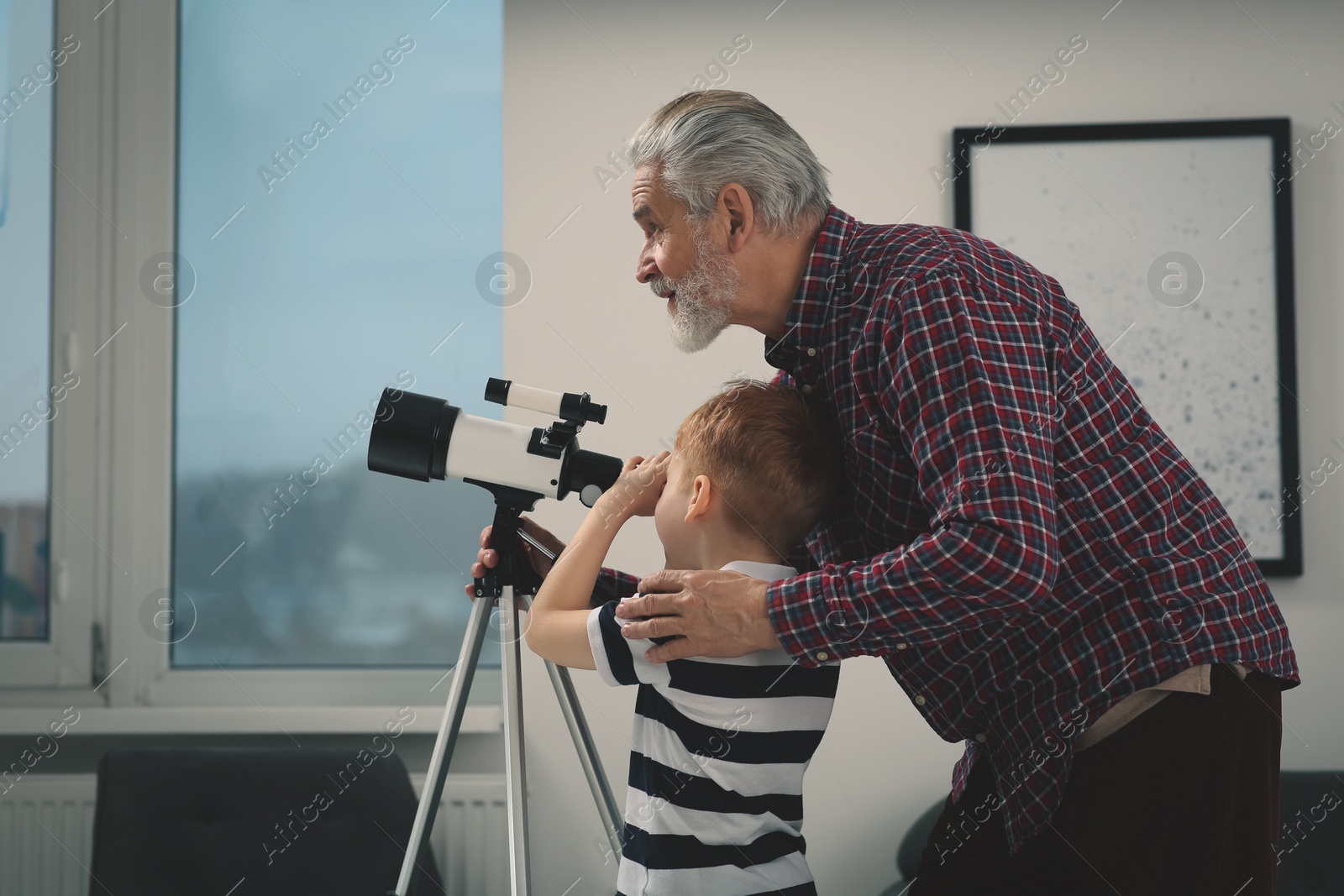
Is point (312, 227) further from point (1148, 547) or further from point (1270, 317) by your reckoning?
point (1270, 317)

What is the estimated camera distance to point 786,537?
1105 millimetres

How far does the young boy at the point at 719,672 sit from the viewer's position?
1.00 metres

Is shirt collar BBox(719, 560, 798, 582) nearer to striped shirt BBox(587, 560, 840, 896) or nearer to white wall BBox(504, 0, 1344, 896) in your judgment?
striped shirt BBox(587, 560, 840, 896)

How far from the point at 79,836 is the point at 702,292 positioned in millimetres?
1986

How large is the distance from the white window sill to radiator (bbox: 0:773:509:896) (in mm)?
115

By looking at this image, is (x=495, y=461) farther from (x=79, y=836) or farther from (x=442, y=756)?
(x=79, y=836)

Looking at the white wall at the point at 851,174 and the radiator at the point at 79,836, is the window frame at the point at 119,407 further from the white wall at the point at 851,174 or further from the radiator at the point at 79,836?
the white wall at the point at 851,174

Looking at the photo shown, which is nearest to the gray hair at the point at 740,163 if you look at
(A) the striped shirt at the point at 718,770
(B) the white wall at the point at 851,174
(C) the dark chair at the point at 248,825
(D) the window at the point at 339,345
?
(A) the striped shirt at the point at 718,770

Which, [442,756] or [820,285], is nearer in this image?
[820,285]

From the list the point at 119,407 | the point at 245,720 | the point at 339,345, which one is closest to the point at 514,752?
the point at 245,720

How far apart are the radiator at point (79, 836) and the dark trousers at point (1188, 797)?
55.4 inches

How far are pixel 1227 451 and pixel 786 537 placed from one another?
1.41m

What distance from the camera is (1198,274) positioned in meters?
2.04

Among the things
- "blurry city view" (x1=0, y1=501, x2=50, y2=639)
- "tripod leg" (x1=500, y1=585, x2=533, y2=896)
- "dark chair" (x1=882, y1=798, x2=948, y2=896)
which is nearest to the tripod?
"tripod leg" (x1=500, y1=585, x2=533, y2=896)
